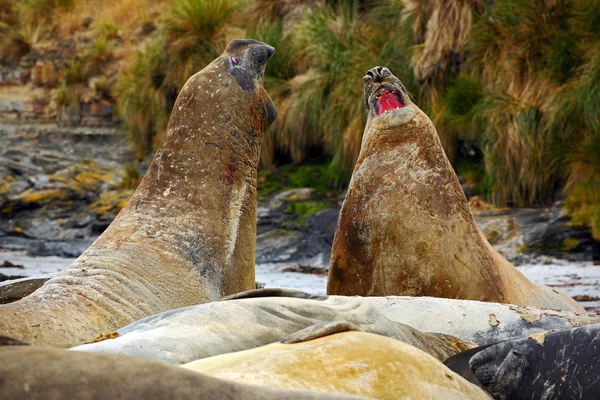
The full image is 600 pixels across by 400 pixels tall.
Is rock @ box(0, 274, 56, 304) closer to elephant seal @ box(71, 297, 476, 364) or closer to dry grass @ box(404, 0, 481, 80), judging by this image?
elephant seal @ box(71, 297, 476, 364)

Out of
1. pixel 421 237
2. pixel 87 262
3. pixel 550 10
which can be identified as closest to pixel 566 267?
pixel 550 10

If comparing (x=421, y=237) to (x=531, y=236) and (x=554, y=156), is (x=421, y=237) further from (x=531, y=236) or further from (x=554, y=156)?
(x=554, y=156)

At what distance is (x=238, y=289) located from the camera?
→ 13.8ft

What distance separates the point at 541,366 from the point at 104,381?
1499 millimetres

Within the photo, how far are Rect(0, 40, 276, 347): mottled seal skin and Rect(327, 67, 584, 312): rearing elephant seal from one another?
1.71 feet

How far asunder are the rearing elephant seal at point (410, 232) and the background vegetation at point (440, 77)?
16.6 ft

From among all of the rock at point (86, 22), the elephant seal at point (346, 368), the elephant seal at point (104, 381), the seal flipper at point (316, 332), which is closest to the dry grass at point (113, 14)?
the rock at point (86, 22)

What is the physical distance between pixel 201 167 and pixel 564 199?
22.0ft

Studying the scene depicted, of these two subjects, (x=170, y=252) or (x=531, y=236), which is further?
(x=531, y=236)

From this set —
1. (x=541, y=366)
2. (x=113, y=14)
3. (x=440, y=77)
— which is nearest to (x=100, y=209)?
(x=440, y=77)

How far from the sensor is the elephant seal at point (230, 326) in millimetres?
2359

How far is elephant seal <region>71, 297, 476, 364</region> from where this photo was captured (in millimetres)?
2359

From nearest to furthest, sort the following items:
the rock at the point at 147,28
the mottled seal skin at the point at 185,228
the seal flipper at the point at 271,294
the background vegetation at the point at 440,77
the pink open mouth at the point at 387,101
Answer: the seal flipper at the point at 271,294 → the mottled seal skin at the point at 185,228 → the pink open mouth at the point at 387,101 → the background vegetation at the point at 440,77 → the rock at the point at 147,28

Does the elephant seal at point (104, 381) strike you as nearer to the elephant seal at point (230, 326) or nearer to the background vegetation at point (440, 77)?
the elephant seal at point (230, 326)
